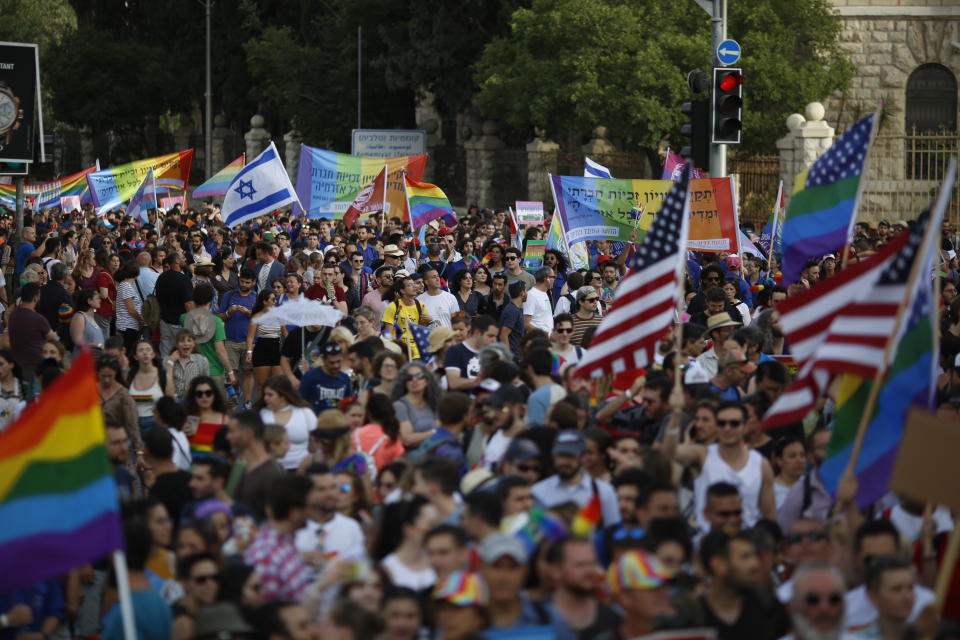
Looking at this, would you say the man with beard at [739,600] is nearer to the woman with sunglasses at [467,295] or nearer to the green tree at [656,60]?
the woman with sunglasses at [467,295]

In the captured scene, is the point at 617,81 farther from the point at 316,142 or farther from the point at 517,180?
the point at 316,142

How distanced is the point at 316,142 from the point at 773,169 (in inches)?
885

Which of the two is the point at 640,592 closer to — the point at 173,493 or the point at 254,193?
the point at 173,493

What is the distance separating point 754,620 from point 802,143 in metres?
24.4

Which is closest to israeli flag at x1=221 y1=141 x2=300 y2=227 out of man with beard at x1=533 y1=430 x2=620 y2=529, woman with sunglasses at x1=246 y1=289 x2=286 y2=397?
woman with sunglasses at x1=246 y1=289 x2=286 y2=397

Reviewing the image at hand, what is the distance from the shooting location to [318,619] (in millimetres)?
6957

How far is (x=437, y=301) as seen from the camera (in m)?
15.5

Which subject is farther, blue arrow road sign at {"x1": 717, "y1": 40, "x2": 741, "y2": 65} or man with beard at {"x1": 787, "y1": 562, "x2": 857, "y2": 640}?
blue arrow road sign at {"x1": 717, "y1": 40, "x2": 741, "y2": 65}

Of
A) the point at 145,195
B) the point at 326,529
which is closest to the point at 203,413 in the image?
the point at 326,529

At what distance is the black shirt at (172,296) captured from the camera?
16.4 m

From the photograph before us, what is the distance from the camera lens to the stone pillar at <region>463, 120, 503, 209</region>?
45.6 metres

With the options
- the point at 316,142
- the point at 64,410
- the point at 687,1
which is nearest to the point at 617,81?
the point at 687,1

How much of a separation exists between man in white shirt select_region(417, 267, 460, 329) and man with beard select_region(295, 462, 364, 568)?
23.4ft

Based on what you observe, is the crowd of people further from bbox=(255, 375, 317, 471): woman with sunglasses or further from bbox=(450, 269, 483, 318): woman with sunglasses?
bbox=(450, 269, 483, 318): woman with sunglasses
